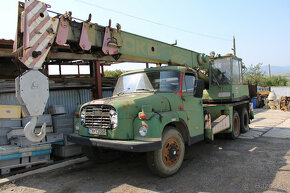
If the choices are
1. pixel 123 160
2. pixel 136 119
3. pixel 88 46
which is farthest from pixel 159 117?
pixel 123 160

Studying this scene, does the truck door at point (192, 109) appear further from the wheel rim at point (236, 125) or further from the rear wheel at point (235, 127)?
the wheel rim at point (236, 125)

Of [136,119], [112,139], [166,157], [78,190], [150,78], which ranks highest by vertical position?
[150,78]

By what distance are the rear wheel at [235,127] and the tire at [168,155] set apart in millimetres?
3999

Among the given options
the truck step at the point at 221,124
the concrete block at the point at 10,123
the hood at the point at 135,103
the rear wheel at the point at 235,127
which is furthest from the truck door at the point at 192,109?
the concrete block at the point at 10,123

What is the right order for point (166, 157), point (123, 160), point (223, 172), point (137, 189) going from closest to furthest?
point (137, 189) → point (166, 157) → point (223, 172) → point (123, 160)

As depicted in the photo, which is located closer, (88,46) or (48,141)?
(88,46)

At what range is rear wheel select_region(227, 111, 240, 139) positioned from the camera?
27.2 feet

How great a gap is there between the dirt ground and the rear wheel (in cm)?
155

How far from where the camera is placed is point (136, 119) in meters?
4.47

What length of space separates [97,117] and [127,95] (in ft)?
3.09

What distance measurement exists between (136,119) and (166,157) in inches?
38.9

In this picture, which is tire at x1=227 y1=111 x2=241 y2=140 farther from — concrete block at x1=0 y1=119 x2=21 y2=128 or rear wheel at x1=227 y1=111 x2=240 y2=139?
concrete block at x1=0 y1=119 x2=21 y2=128

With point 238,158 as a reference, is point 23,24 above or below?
above

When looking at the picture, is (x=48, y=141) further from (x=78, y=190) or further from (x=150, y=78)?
(x=150, y=78)
